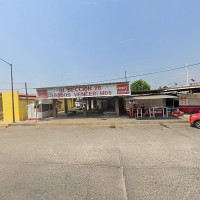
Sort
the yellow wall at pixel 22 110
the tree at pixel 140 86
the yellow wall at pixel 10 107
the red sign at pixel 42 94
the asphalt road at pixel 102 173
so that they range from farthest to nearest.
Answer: the tree at pixel 140 86
the yellow wall at pixel 22 110
the yellow wall at pixel 10 107
the red sign at pixel 42 94
the asphalt road at pixel 102 173

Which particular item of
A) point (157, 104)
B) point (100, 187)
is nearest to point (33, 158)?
point (100, 187)

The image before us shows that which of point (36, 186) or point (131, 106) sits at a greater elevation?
point (131, 106)

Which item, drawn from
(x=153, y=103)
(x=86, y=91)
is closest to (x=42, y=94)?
(x=86, y=91)

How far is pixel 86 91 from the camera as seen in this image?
12477 mm

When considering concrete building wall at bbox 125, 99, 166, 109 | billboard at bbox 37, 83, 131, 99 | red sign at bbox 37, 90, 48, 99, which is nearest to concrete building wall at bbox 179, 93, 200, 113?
concrete building wall at bbox 125, 99, 166, 109

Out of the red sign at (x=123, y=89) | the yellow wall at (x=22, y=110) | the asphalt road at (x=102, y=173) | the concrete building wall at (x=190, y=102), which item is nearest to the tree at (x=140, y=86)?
the concrete building wall at (x=190, y=102)

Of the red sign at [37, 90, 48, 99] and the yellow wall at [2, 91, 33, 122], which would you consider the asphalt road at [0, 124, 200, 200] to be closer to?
the red sign at [37, 90, 48, 99]

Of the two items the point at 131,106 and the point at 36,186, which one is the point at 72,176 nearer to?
the point at 36,186

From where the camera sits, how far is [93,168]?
133 inches

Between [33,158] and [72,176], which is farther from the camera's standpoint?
[33,158]

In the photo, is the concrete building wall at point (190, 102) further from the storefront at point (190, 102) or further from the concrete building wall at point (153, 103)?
the concrete building wall at point (153, 103)

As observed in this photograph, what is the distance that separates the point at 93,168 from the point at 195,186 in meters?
2.65

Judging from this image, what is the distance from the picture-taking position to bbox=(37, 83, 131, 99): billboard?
474 inches

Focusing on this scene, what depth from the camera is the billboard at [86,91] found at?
12.0m
